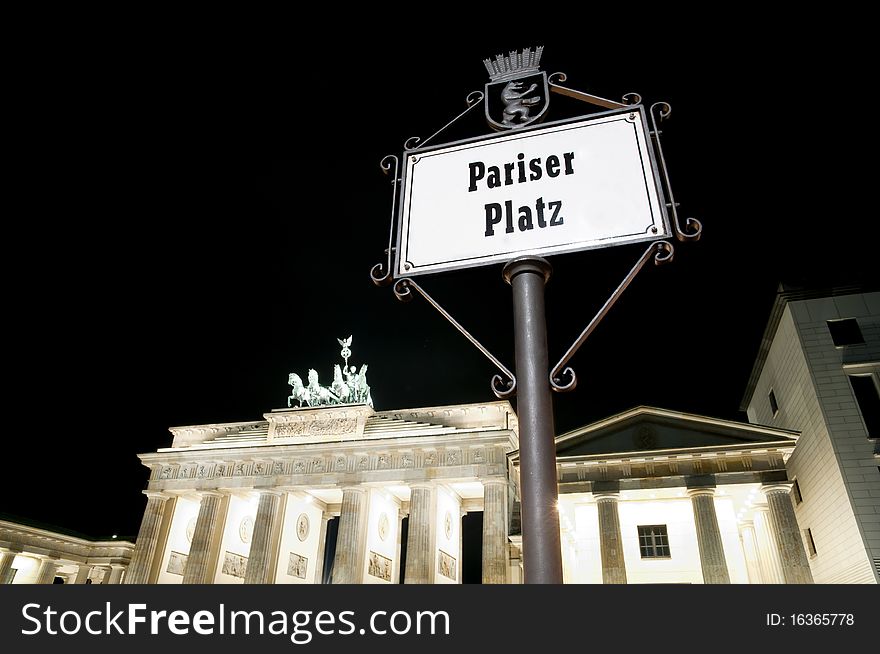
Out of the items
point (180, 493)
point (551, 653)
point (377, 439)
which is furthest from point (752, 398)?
point (551, 653)

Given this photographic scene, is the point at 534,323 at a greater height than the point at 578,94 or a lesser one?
lesser

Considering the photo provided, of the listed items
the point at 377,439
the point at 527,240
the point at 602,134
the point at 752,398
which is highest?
the point at 752,398

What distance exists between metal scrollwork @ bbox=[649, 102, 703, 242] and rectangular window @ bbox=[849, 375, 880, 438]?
102ft

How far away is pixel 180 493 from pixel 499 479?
25.8 metres

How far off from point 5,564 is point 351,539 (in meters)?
32.9

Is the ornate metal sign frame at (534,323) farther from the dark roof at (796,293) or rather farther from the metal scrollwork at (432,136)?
the dark roof at (796,293)

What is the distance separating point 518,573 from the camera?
129 feet

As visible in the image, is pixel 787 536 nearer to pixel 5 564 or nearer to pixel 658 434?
pixel 658 434

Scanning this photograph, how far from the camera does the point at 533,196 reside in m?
3.59

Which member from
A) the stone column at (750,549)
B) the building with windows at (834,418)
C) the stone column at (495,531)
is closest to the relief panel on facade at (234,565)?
the stone column at (495,531)

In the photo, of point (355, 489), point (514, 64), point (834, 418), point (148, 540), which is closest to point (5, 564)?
point (148, 540)

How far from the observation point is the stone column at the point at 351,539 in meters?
39.9

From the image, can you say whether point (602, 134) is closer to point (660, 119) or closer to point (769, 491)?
point (660, 119)

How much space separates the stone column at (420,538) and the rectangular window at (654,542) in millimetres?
13634
